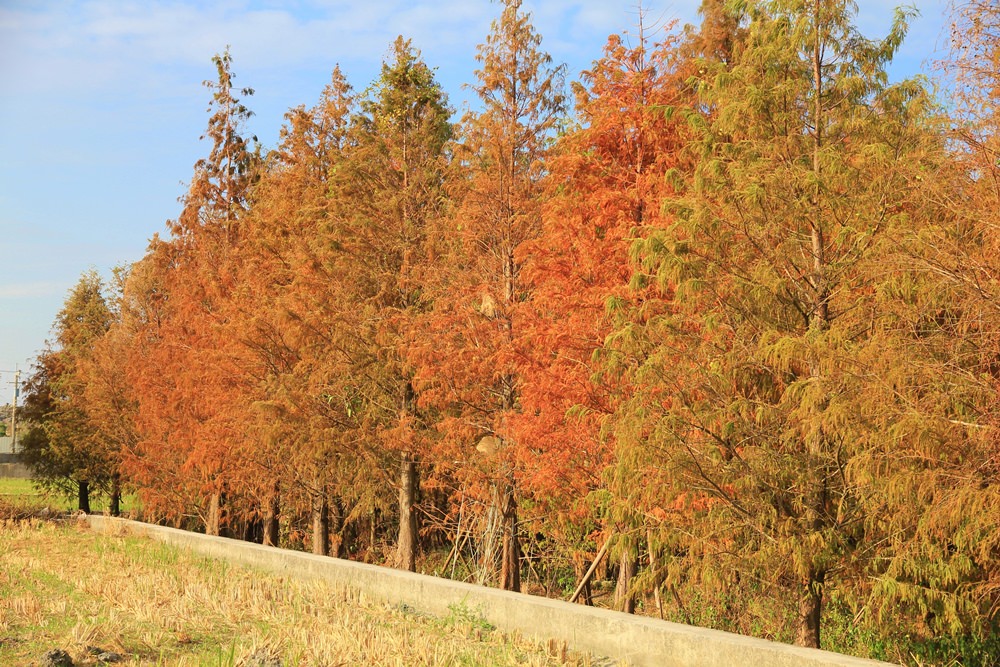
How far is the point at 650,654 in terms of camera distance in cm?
981

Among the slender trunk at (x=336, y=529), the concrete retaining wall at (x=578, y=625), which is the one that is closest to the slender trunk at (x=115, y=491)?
the slender trunk at (x=336, y=529)

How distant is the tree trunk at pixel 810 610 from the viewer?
11000 mm

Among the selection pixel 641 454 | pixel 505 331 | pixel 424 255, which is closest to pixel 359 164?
pixel 424 255

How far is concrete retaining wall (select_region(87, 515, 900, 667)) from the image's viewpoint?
8.91 meters

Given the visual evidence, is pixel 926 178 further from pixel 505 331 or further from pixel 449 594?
pixel 505 331

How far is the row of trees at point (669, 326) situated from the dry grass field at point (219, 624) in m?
2.79

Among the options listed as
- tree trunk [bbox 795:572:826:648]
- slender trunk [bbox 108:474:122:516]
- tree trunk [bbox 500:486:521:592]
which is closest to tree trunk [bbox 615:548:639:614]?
tree trunk [bbox 500:486:521:592]

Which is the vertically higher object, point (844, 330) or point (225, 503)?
point (844, 330)

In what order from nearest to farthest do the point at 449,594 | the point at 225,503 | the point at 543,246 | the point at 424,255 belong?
1. the point at 449,594
2. the point at 543,246
3. the point at 424,255
4. the point at 225,503

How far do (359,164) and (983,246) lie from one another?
1341 cm

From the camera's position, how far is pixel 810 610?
11219mm

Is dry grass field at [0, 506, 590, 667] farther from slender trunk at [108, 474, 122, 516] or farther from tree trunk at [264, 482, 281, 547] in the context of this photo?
slender trunk at [108, 474, 122, 516]

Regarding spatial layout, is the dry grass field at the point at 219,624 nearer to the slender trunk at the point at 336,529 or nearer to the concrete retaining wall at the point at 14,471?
the slender trunk at the point at 336,529

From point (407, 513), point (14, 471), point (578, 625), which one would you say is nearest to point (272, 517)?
point (407, 513)
